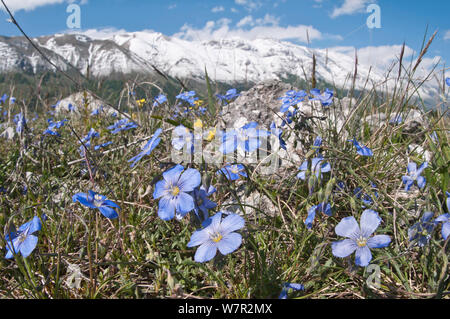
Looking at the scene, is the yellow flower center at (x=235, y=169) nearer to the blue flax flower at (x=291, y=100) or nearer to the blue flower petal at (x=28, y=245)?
the blue flax flower at (x=291, y=100)

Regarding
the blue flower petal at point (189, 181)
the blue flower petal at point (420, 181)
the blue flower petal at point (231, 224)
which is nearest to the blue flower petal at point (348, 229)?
the blue flower petal at point (231, 224)

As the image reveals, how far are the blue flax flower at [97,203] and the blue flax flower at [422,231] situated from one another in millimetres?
1652

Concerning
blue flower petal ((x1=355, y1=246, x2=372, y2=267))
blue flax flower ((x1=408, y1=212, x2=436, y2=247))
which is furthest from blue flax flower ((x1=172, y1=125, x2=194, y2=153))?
blue flax flower ((x1=408, y1=212, x2=436, y2=247))

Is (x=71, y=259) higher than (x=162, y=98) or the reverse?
the reverse

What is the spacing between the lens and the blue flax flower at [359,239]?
1.56m

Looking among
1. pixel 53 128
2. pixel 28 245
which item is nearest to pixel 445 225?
pixel 28 245

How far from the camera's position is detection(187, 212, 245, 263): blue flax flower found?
1464 millimetres

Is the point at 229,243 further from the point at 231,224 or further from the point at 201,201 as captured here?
the point at 201,201

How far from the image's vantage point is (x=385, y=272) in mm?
1857

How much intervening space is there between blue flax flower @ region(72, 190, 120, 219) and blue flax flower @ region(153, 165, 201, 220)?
16.5 inches

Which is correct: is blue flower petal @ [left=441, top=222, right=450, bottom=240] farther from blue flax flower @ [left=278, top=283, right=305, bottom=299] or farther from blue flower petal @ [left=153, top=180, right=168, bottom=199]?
blue flower petal @ [left=153, top=180, right=168, bottom=199]
